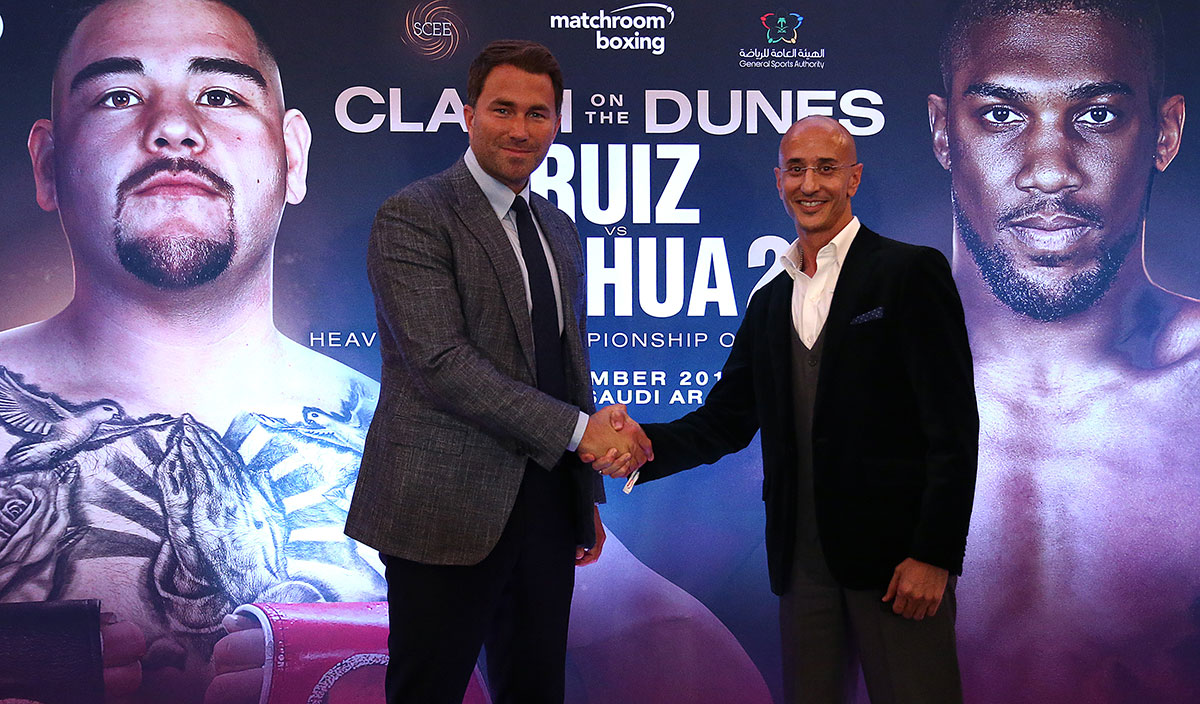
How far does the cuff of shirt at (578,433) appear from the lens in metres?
2.19

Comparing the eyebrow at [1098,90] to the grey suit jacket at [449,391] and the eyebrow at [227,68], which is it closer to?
the grey suit jacket at [449,391]

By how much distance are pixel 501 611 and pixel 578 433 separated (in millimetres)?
504

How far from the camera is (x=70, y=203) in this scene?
11.5ft

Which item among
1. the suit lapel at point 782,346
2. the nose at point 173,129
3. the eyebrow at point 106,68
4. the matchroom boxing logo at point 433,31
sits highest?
the matchroom boxing logo at point 433,31

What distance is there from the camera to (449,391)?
2115 mm

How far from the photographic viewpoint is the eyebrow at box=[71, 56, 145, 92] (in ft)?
11.3

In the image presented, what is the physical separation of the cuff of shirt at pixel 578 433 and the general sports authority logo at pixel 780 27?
2.02m

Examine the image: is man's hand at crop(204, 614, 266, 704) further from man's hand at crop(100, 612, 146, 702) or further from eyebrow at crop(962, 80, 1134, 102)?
eyebrow at crop(962, 80, 1134, 102)

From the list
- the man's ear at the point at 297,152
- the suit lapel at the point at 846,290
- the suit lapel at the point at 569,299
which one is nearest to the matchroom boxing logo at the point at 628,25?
the man's ear at the point at 297,152

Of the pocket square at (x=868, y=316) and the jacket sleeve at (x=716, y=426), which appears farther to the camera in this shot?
the jacket sleeve at (x=716, y=426)

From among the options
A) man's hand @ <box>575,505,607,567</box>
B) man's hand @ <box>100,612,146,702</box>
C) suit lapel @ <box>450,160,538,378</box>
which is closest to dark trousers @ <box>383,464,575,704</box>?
man's hand @ <box>575,505,607,567</box>

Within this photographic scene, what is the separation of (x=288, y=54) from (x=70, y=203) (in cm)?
98

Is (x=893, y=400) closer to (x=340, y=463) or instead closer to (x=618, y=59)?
(x=618, y=59)

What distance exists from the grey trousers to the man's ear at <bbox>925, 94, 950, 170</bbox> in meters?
1.92
